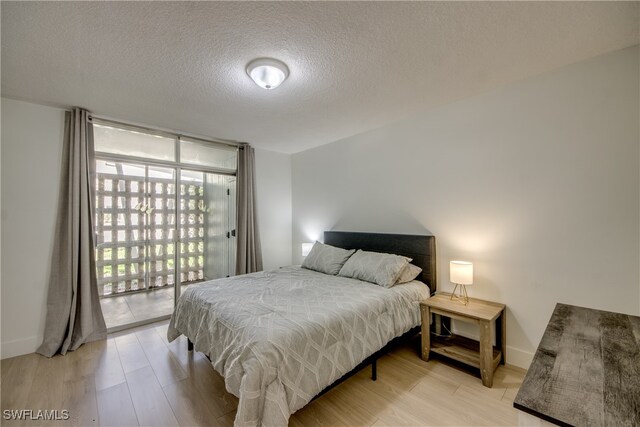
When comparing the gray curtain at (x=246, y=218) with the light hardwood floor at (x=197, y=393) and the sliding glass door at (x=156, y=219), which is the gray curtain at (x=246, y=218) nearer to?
the sliding glass door at (x=156, y=219)

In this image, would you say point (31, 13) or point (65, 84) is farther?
point (65, 84)

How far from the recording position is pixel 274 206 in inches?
180

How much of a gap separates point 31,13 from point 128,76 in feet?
2.11

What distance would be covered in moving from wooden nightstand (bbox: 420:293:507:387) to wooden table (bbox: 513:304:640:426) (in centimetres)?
90

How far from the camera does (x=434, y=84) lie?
2.29 meters

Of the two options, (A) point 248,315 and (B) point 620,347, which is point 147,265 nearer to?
(A) point 248,315

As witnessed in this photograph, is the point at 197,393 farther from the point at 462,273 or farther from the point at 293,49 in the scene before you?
the point at 293,49

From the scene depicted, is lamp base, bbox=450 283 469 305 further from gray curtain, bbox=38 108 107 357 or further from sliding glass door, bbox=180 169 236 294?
gray curtain, bbox=38 108 107 357

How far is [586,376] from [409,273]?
6.26 feet

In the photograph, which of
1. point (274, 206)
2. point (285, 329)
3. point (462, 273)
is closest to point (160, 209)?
point (274, 206)

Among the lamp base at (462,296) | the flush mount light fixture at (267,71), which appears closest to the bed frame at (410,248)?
the lamp base at (462,296)

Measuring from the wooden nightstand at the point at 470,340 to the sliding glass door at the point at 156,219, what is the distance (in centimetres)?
293

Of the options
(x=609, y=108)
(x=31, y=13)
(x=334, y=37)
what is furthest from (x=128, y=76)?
(x=609, y=108)

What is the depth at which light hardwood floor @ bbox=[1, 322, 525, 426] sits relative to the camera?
172 centimetres
